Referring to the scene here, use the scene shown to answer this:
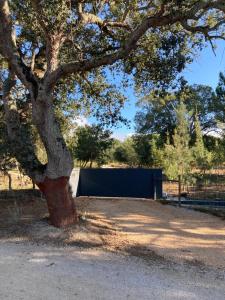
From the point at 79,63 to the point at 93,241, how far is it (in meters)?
4.34

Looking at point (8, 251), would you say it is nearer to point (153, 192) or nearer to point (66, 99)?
point (66, 99)

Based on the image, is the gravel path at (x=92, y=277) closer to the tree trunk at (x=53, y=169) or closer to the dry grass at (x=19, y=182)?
the tree trunk at (x=53, y=169)

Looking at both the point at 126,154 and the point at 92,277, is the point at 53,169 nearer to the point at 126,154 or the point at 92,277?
the point at 92,277

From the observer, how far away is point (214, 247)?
10180mm

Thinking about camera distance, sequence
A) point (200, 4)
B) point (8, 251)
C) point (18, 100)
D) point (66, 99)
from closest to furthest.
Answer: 1. point (8, 251)
2. point (200, 4)
3. point (18, 100)
4. point (66, 99)

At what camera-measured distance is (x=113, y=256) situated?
856 centimetres

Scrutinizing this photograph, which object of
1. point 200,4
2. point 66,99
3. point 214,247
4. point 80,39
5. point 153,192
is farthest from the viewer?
point 153,192

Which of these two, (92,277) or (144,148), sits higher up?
(144,148)

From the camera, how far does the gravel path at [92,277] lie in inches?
235

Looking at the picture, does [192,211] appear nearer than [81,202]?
Yes

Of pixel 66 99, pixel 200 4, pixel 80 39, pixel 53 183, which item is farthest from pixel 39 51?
pixel 200 4

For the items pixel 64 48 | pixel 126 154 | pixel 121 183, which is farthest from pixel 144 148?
pixel 64 48

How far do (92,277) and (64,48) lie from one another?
27.3 ft

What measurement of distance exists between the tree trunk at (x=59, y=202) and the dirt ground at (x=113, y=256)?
31 centimetres
